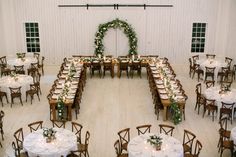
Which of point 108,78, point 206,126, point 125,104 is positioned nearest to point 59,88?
point 125,104

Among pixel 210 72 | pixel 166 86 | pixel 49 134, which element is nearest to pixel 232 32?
pixel 210 72

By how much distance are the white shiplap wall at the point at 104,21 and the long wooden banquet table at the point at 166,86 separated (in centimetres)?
259

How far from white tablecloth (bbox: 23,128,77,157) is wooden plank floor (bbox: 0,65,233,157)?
4.35 feet

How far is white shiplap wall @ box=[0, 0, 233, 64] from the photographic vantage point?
23172 mm

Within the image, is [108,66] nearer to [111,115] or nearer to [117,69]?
[117,69]

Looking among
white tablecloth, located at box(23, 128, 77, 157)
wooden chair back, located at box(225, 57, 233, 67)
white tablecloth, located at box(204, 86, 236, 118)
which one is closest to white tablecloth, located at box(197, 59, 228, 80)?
wooden chair back, located at box(225, 57, 233, 67)

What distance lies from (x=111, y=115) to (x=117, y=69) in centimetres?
602

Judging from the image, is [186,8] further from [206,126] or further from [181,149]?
[181,149]

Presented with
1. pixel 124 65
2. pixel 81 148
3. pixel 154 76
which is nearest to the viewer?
pixel 81 148

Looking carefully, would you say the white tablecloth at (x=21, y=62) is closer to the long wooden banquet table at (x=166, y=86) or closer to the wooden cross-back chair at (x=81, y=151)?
Result: the long wooden banquet table at (x=166, y=86)

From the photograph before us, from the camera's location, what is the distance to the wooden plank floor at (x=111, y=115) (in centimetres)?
1466

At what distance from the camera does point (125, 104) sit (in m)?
18.2

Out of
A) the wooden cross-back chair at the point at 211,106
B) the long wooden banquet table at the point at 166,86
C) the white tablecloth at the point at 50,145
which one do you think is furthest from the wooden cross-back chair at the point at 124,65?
the white tablecloth at the point at 50,145

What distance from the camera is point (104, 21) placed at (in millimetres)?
23531
